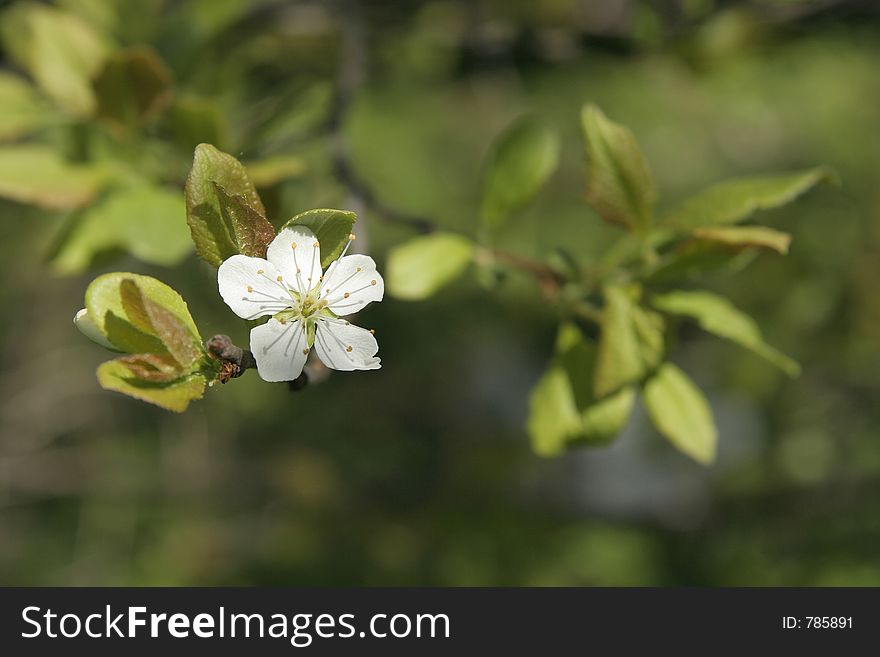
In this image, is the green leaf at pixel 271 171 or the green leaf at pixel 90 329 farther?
the green leaf at pixel 271 171

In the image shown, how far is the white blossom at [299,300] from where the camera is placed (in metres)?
0.57

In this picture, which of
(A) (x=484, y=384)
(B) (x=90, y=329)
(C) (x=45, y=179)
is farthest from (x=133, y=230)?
(A) (x=484, y=384)

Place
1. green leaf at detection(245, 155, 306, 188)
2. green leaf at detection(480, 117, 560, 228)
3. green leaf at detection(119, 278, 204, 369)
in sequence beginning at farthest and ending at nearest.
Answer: green leaf at detection(480, 117, 560, 228), green leaf at detection(245, 155, 306, 188), green leaf at detection(119, 278, 204, 369)

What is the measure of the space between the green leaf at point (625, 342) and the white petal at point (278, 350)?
0.29 meters

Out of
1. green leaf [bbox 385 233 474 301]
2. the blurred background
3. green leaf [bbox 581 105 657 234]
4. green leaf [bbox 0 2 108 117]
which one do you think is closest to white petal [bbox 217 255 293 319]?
green leaf [bbox 385 233 474 301]

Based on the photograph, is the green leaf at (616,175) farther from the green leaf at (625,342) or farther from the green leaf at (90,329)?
the green leaf at (90,329)

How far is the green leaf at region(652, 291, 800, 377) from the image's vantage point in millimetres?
779

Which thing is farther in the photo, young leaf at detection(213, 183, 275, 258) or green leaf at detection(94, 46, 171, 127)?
green leaf at detection(94, 46, 171, 127)

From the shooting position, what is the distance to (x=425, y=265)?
2.78 ft

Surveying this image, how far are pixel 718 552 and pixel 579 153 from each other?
4.59ft

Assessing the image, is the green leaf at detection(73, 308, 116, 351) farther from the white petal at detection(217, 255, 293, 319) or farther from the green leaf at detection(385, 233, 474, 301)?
the green leaf at detection(385, 233, 474, 301)

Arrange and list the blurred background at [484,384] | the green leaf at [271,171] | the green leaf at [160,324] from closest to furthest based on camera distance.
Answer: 1. the green leaf at [160,324]
2. the green leaf at [271,171]
3. the blurred background at [484,384]

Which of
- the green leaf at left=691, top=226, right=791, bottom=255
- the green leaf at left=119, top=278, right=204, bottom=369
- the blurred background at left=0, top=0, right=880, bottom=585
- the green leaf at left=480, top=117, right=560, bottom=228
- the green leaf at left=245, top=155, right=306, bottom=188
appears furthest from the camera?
the blurred background at left=0, top=0, right=880, bottom=585

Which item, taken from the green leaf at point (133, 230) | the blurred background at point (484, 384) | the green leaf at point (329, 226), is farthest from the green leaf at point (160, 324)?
the blurred background at point (484, 384)
